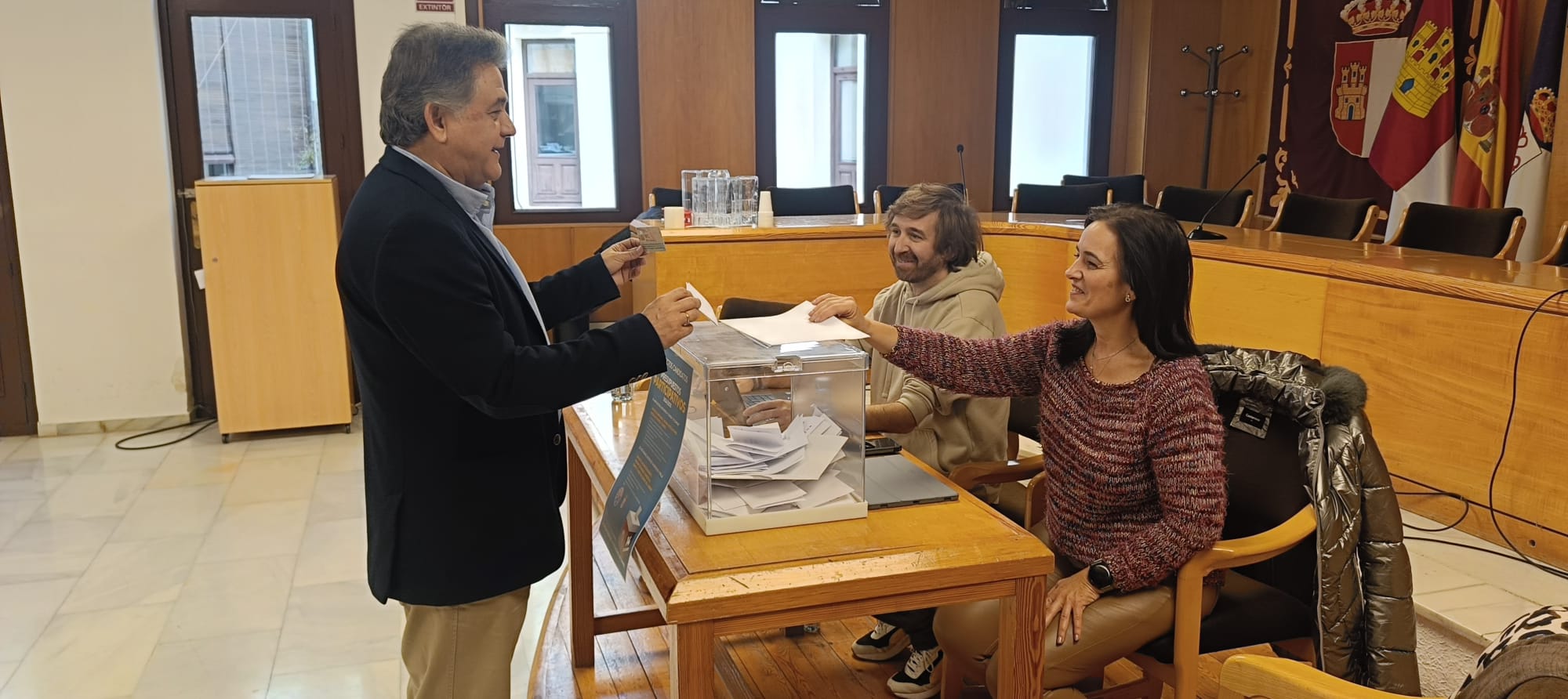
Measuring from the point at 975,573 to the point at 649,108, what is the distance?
569cm

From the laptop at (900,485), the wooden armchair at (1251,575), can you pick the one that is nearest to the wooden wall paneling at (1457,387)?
the wooden armchair at (1251,575)

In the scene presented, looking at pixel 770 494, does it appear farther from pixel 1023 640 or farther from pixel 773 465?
pixel 1023 640

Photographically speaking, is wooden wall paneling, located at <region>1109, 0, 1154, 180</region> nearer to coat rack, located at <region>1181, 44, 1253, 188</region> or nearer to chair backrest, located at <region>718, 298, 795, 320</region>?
coat rack, located at <region>1181, 44, 1253, 188</region>

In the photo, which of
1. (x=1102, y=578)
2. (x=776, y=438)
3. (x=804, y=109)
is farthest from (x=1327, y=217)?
(x=776, y=438)

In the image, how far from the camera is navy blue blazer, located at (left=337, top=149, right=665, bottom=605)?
1553 millimetres

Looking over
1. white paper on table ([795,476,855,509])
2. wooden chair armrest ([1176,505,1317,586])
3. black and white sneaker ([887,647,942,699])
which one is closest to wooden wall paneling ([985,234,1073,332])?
black and white sneaker ([887,647,942,699])

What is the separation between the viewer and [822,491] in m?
1.73

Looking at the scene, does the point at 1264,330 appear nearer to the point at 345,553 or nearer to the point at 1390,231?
the point at 345,553

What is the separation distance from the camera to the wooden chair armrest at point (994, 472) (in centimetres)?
249

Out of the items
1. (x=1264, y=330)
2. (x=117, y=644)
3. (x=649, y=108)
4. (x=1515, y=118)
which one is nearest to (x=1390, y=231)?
(x=1515, y=118)

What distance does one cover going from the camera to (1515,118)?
5.87 meters

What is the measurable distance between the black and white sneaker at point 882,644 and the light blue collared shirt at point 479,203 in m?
1.33

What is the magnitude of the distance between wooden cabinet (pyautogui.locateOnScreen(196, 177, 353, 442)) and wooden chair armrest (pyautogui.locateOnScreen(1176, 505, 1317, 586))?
167 inches

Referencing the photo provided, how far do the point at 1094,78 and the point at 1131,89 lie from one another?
0.85 ft
